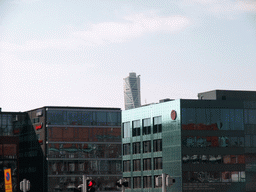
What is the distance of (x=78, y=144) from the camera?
11150cm

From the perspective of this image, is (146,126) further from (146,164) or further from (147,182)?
(147,182)

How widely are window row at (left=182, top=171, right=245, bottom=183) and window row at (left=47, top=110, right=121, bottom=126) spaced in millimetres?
16700

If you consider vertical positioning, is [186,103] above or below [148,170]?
above

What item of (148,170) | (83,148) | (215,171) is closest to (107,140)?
(83,148)

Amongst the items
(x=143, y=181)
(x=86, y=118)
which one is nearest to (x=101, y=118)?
(x=86, y=118)

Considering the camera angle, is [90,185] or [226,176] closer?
[90,185]

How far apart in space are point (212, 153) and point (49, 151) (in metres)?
30.2

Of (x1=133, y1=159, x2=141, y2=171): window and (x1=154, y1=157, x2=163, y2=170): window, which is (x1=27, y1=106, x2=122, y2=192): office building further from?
(x1=133, y1=159, x2=141, y2=171): window

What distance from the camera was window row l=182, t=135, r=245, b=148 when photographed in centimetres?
11062

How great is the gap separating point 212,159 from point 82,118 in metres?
25.4

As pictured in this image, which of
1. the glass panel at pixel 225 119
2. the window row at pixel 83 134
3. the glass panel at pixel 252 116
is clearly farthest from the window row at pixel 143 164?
the glass panel at pixel 252 116

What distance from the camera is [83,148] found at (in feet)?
367

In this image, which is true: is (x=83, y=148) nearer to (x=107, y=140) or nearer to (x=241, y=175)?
(x=107, y=140)

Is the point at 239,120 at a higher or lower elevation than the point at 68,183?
higher
